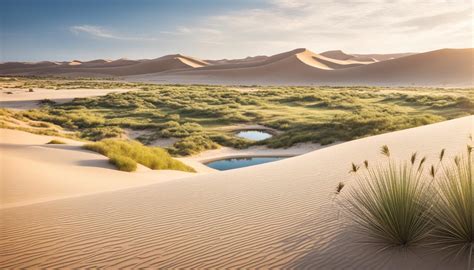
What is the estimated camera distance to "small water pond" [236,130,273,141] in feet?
84.7

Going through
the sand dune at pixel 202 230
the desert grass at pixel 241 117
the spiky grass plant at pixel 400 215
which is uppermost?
the spiky grass plant at pixel 400 215

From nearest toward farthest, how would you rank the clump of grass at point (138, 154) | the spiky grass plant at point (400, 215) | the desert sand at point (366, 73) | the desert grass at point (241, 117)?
1. the spiky grass plant at point (400, 215)
2. the clump of grass at point (138, 154)
3. the desert grass at point (241, 117)
4. the desert sand at point (366, 73)

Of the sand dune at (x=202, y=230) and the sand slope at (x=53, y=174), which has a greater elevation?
the sand dune at (x=202, y=230)

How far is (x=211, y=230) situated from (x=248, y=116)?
2788cm

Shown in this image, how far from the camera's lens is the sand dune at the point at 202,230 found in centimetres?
445

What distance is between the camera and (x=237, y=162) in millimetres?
19656

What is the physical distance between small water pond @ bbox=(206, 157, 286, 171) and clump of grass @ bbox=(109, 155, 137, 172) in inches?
240

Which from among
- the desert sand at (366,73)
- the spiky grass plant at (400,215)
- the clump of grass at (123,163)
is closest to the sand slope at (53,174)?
Answer: the clump of grass at (123,163)

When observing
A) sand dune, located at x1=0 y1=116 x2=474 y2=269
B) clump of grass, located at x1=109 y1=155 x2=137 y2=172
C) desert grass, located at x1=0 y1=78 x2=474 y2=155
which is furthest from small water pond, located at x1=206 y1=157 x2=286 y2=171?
sand dune, located at x1=0 y1=116 x2=474 y2=269

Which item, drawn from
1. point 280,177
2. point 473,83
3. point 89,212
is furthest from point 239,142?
point 473,83

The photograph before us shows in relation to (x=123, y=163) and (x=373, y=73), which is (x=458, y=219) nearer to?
(x=123, y=163)

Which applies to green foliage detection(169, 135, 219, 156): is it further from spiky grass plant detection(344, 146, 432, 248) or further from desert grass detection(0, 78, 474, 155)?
spiky grass plant detection(344, 146, 432, 248)

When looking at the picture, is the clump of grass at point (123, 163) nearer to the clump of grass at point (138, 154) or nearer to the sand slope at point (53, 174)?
the sand slope at point (53, 174)

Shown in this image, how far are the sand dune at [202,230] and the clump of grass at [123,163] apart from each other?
190 inches
